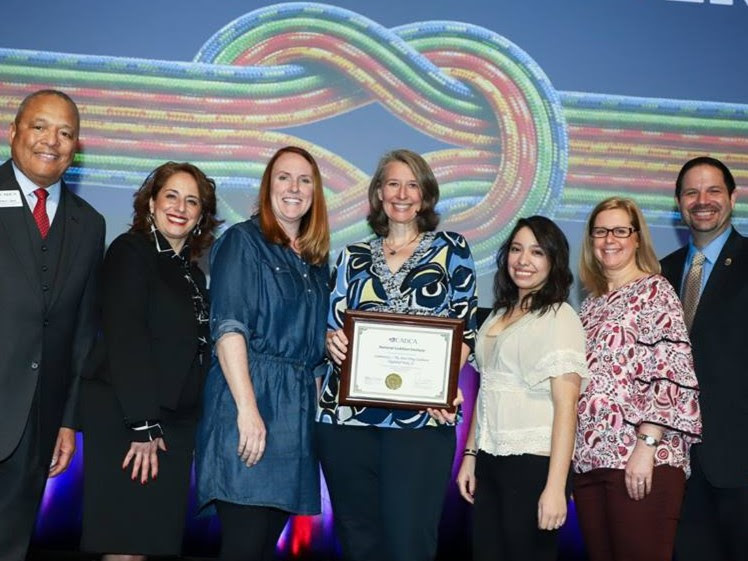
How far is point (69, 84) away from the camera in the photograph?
4.52 metres

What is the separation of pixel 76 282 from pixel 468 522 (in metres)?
2.58

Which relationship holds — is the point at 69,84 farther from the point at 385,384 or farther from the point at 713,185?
the point at 713,185

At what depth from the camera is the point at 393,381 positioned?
3.00 metres

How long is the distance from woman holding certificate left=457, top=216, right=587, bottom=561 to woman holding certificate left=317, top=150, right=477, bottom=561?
154 mm

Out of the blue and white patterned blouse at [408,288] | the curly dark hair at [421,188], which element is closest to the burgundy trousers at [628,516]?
the blue and white patterned blouse at [408,288]

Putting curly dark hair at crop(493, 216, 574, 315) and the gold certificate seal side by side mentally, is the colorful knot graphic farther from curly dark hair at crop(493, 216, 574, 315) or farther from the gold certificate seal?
the gold certificate seal

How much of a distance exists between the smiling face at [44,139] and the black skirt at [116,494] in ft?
2.52

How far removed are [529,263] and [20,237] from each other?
1756 millimetres

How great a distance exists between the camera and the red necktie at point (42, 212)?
3.09m

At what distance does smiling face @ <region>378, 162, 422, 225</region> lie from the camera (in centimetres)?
320

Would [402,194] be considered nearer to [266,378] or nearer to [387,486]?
[266,378]

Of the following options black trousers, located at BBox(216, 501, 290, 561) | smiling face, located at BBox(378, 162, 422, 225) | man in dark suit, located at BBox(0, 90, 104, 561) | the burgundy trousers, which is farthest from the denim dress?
the burgundy trousers

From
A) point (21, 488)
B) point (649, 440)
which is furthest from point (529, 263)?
point (21, 488)

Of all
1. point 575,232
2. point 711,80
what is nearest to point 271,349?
point 575,232
